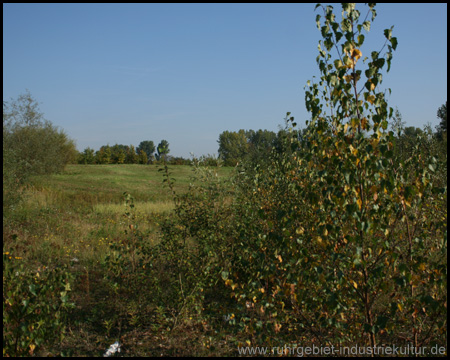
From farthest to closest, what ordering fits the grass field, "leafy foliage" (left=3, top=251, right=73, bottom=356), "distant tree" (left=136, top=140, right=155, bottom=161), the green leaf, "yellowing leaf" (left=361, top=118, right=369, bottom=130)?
"distant tree" (left=136, top=140, right=155, bottom=161)
the grass field
"leafy foliage" (left=3, top=251, right=73, bottom=356)
"yellowing leaf" (left=361, top=118, right=369, bottom=130)
the green leaf

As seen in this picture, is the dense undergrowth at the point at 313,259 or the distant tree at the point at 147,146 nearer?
the dense undergrowth at the point at 313,259

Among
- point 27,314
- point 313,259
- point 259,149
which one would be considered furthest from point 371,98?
point 27,314

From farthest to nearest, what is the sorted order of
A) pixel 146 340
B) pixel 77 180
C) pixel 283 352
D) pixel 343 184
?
pixel 77 180, pixel 146 340, pixel 283 352, pixel 343 184

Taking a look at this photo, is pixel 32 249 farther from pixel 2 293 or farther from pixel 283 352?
pixel 283 352

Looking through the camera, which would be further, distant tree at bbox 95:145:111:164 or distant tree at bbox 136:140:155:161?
distant tree at bbox 136:140:155:161

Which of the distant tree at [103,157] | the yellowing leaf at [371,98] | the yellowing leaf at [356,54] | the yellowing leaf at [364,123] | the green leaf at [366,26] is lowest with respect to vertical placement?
the yellowing leaf at [364,123]

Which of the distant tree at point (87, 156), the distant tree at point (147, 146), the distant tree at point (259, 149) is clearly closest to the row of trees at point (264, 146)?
the distant tree at point (259, 149)

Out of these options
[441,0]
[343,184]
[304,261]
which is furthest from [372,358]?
[441,0]

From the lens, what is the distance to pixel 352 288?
9.80 ft

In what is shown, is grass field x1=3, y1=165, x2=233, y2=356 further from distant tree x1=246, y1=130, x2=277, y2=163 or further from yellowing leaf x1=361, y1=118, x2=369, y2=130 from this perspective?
yellowing leaf x1=361, y1=118, x2=369, y2=130

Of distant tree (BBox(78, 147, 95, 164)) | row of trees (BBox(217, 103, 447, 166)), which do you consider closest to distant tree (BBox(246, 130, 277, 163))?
row of trees (BBox(217, 103, 447, 166))

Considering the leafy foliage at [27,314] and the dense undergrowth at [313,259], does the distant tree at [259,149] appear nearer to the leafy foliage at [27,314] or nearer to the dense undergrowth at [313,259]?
the dense undergrowth at [313,259]

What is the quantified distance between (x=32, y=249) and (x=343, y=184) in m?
7.74

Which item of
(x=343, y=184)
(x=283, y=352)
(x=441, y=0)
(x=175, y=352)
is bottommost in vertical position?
(x=175, y=352)
